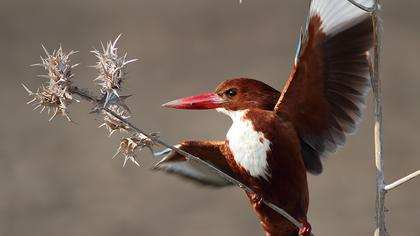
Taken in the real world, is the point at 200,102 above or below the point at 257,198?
above

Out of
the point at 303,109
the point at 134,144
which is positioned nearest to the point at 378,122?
the point at 303,109

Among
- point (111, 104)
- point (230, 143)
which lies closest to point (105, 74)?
point (111, 104)

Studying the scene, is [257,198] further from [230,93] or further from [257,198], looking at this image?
[230,93]

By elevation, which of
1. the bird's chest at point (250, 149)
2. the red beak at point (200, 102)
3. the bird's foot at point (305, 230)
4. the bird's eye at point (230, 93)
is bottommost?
the bird's foot at point (305, 230)

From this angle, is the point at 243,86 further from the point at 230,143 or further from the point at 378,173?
the point at 378,173

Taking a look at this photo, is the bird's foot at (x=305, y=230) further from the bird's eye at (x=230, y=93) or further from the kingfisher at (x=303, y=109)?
the bird's eye at (x=230, y=93)

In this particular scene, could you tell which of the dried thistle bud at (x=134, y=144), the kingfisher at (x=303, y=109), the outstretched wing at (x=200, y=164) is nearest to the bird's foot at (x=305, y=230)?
the kingfisher at (x=303, y=109)

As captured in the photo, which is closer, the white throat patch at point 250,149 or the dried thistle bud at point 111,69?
the dried thistle bud at point 111,69
